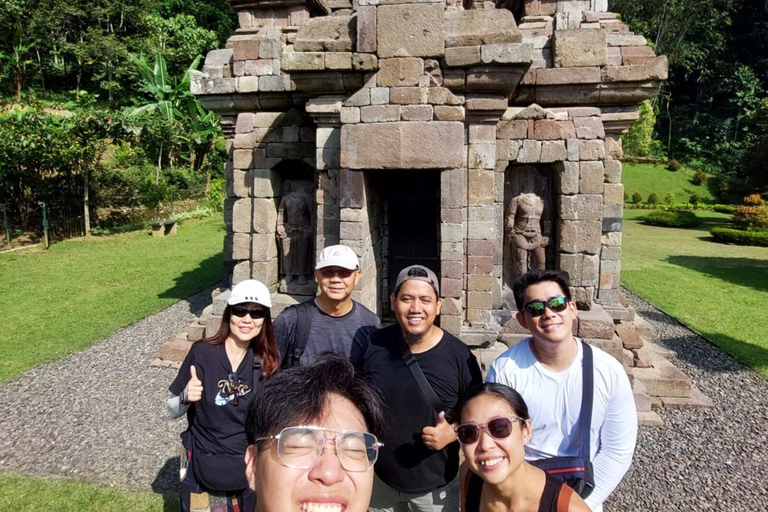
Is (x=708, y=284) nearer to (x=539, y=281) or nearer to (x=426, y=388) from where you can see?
(x=539, y=281)

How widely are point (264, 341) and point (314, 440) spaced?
1.83 meters

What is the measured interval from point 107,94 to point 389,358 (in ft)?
121

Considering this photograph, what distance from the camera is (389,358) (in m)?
2.85

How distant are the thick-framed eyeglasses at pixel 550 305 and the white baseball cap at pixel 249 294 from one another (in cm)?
164

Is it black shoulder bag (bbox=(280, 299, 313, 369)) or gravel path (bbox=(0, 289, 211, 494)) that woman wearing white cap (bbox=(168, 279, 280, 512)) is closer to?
black shoulder bag (bbox=(280, 299, 313, 369))

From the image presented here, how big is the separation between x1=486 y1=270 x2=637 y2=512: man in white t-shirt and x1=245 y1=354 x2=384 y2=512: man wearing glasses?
120 centimetres

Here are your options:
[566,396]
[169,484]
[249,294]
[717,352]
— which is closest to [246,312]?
[249,294]

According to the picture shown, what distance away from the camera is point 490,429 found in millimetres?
2035

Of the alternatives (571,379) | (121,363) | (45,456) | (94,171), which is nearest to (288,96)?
(121,363)

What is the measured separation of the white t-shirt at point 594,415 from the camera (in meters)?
2.50

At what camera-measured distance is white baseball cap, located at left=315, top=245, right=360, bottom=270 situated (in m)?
3.38

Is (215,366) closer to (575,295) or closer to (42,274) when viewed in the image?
(575,295)

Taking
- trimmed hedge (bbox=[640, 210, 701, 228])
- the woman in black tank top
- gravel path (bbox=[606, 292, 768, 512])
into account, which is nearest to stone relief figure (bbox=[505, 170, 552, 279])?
gravel path (bbox=[606, 292, 768, 512])

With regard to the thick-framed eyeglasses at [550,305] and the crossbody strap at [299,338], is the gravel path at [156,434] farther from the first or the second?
the thick-framed eyeglasses at [550,305]
